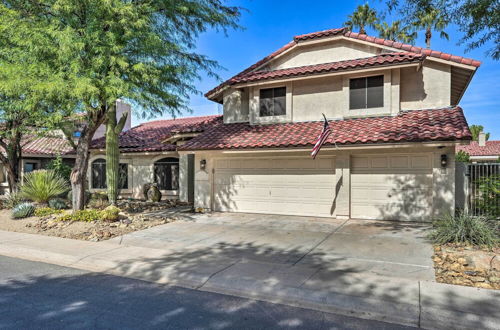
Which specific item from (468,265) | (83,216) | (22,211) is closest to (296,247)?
(468,265)

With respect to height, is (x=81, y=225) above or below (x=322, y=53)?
below

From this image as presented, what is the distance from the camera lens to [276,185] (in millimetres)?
12562

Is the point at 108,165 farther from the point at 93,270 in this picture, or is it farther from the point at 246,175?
the point at 93,270

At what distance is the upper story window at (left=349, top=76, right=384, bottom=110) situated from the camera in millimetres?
11961

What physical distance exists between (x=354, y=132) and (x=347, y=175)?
1.49 meters

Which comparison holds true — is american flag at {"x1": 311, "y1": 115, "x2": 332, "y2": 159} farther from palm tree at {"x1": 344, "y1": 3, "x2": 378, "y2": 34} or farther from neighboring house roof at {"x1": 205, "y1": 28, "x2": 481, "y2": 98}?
palm tree at {"x1": 344, "y1": 3, "x2": 378, "y2": 34}

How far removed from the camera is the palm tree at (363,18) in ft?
89.8

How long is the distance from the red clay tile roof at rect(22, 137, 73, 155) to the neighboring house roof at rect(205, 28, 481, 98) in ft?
42.4

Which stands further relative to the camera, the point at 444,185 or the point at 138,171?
the point at 138,171

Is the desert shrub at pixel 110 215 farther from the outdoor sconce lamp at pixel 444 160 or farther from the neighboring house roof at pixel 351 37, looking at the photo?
the outdoor sconce lamp at pixel 444 160

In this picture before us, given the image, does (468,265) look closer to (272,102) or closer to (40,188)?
(272,102)

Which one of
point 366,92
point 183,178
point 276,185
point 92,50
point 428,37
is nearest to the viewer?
point 92,50

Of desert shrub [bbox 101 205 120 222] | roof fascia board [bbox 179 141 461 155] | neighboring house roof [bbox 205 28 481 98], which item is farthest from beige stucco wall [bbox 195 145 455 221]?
desert shrub [bbox 101 205 120 222]

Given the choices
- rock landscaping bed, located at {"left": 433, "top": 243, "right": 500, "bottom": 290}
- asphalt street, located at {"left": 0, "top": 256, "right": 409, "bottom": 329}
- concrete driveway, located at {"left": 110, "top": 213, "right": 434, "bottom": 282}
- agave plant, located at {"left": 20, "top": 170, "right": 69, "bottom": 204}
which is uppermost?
agave plant, located at {"left": 20, "top": 170, "right": 69, "bottom": 204}
